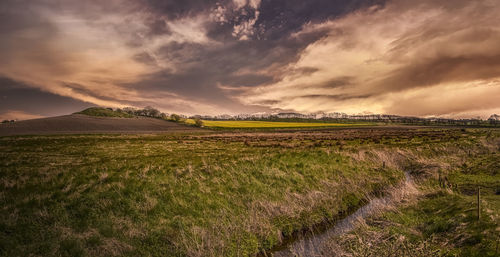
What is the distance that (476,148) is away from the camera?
3488 centimetres

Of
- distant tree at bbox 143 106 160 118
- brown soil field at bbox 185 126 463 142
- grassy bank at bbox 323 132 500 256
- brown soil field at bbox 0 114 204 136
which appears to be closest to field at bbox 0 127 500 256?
grassy bank at bbox 323 132 500 256

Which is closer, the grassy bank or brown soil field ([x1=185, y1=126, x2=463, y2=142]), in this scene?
the grassy bank

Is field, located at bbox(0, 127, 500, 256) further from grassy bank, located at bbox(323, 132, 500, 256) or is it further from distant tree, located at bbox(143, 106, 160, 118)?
distant tree, located at bbox(143, 106, 160, 118)

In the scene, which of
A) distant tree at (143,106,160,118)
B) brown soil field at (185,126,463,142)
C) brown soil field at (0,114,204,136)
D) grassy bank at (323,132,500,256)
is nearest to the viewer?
grassy bank at (323,132,500,256)

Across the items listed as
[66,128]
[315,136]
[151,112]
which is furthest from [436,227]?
[151,112]

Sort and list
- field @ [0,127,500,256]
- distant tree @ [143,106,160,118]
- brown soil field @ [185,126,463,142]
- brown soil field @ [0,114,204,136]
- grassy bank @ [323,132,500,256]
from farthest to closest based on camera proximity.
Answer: distant tree @ [143,106,160,118] < brown soil field @ [0,114,204,136] < brown soil field @ [185,126,463,142] < field @ [0,127,500,256] < grassy bank @ [323,132,500,256]

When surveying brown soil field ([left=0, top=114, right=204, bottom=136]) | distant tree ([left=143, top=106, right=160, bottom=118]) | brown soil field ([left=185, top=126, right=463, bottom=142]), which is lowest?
brown soil field ([left=185, top=126, right=463, bottom=142])

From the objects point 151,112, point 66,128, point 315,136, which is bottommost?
point 315,136

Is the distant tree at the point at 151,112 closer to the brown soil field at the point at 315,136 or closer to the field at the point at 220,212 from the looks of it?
the brown soil field at the point at 315,136

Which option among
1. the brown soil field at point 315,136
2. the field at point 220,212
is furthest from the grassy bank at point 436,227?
the brown soil field at point 315,136

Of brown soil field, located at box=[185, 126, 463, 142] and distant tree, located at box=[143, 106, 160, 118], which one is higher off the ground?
distant tree, located at box=[143, 106, 160, 118]

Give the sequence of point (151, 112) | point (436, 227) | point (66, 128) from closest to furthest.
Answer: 1. point (436, 227)
2. point (66, 128)
3. point (151, 112)

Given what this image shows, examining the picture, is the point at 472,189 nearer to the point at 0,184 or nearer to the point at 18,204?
the point at 18,204

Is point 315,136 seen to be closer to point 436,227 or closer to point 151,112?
point 436,227
